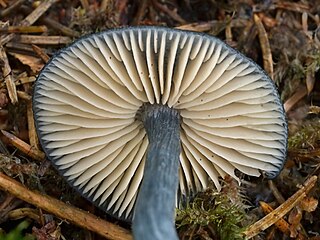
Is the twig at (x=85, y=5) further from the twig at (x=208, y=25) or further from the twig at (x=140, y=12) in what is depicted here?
the twig at (x=208, y=25)

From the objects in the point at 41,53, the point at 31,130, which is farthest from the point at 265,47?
the point at 31,130

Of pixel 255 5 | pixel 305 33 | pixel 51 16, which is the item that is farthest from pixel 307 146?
pixel 51 16

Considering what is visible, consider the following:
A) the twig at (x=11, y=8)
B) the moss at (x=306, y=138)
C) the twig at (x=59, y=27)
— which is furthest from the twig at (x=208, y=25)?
the twig at (x=11, y=8)

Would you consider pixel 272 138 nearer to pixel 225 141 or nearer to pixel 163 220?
pixel 225 141

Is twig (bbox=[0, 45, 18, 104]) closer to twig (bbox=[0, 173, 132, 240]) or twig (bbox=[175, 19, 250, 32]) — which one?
twig (bbox=[0, 173, 132, 240])

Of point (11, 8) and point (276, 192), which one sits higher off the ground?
point (11, 8)

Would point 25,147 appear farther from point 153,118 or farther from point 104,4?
point 104,4
